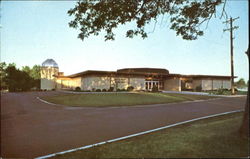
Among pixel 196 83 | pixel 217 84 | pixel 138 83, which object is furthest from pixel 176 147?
pixel 217 84

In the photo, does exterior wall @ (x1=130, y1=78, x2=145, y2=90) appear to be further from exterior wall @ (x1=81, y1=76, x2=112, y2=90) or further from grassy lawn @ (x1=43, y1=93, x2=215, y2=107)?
grassy lawn @ (x1=43, y1=93, x2=215, y2=107)

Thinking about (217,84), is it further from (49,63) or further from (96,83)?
(49,63)

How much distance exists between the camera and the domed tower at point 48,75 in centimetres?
4528

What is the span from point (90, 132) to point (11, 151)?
2.63 metres

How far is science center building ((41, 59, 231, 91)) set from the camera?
98.5ft

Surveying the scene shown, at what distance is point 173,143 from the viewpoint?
452cm

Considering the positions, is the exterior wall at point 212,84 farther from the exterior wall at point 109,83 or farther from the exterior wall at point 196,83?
the exterior wall at point 109,83

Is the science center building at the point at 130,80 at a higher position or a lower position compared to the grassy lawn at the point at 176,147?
higher

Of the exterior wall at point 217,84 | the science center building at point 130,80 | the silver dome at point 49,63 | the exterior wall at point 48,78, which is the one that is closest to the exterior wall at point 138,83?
the science center building at point 130,80

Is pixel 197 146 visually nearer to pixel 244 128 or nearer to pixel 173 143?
pixel 173 143

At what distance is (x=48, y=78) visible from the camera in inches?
1793

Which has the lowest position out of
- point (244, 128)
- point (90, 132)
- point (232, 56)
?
point (90, 132)

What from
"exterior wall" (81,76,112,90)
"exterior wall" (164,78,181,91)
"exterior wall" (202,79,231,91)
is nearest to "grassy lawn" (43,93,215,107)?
"exterior wall" (81,76,112,90)

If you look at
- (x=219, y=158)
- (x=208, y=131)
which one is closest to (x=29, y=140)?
(x=219, y=158)
